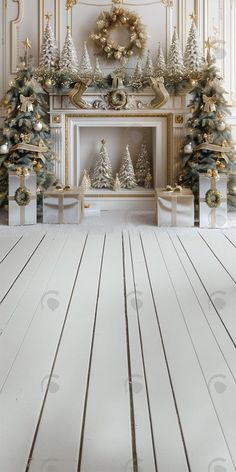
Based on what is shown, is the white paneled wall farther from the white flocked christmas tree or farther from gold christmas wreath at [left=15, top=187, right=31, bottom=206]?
gold christmas wreath at [left=15, top=187, right=31, bottom=206]

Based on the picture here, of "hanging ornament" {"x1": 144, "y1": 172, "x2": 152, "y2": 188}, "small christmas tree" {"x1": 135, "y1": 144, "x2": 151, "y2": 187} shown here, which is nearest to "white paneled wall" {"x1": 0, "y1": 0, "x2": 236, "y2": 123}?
"small christmas tree" {"x1": 135, "y1": 144, "x2": 151, "y2": 187}

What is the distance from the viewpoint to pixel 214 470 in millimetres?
1535

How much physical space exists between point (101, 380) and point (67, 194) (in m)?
4.02

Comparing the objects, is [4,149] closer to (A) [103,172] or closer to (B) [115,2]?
(A) [103,172]

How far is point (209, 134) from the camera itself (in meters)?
6.41

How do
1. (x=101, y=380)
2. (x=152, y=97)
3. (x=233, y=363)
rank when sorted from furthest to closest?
(x=152, y=97) < (x=233, y=363) < (x=101, y=380)

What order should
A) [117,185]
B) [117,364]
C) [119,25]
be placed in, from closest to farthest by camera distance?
[117,364], [119,25], [117,185]

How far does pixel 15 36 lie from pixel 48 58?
24.3 inches

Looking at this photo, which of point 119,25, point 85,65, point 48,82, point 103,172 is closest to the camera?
point 48,82

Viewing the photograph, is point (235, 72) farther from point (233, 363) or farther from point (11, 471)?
point (11, 471)

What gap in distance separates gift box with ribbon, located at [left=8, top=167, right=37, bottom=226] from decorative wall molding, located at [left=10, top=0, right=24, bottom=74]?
1872 mm

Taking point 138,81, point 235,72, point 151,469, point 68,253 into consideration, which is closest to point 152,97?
point 138,81

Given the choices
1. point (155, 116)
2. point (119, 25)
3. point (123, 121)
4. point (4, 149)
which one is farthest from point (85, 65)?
point (4, 149)

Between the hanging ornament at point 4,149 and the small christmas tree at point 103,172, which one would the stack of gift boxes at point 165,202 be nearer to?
the hanging ornament at point 4,149
